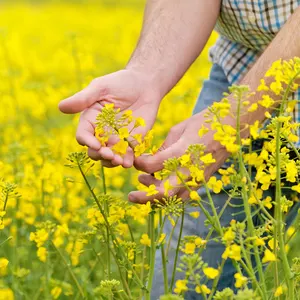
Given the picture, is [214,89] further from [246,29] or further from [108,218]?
[108,218]

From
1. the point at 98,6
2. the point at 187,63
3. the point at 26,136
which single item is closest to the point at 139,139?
the point at 187,63

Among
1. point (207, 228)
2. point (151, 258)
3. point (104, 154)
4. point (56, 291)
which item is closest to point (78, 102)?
point (104, 154)

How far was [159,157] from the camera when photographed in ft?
6.77

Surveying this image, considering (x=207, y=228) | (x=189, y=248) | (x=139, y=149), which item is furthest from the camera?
(x=207, y=228)

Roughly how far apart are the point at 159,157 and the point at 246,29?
0.71 metres

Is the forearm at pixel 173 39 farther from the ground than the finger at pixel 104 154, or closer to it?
farther from the ground

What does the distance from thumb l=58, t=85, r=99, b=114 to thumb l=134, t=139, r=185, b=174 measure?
0.20 meters

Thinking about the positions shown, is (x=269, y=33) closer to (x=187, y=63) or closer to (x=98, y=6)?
(x=187, y=63)

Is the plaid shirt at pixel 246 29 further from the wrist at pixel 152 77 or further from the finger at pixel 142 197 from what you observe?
the finger at pixel 142 197

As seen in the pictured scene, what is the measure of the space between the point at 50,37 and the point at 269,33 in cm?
832

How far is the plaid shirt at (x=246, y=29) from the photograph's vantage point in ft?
8.25

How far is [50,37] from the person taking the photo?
1064 cm

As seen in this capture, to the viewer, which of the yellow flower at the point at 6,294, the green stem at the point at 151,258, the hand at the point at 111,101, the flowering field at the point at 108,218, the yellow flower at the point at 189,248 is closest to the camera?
the flowering field at the point at 108,218

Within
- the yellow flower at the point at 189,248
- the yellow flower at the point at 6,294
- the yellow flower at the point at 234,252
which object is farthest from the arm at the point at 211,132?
the yellow flower at the point at 6,294
